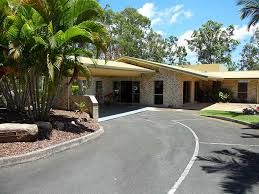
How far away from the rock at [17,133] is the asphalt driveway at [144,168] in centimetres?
109

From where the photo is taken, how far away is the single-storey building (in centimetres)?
2748

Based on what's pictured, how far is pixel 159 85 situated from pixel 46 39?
1754cm

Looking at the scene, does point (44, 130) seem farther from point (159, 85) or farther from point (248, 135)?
point (159, 85)

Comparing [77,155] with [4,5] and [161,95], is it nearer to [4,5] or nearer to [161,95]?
[4,5]

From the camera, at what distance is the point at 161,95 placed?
28.4 meters

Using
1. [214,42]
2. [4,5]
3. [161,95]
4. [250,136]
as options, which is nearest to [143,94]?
[161,95]

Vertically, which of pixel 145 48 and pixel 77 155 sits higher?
pixel 145 48

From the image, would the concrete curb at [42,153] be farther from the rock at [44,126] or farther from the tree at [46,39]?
the tree at [46,39]

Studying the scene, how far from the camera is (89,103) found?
17391 mm

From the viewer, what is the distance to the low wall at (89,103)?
17047 millimetres

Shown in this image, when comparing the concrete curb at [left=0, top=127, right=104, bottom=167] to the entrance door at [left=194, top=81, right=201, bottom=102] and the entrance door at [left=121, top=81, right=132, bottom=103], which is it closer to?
the entrance door at [left=121, top=81, right=132, bottom=103]

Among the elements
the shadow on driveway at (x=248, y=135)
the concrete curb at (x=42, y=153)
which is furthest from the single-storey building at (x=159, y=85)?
the concrete curb at (x=42, y=153)

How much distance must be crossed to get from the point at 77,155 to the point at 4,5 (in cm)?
559

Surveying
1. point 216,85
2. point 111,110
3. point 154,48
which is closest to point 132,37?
point 154,48
